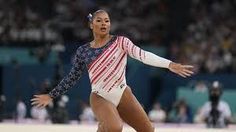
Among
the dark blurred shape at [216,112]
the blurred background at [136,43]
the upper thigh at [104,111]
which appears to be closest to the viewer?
the upper thigh at [104,111]

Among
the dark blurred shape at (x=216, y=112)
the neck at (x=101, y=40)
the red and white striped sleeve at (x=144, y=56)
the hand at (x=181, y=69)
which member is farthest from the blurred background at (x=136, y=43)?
the hand at (x=181, y=69)

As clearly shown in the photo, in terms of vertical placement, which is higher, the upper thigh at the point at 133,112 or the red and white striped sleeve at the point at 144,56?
the red and white striped sleeve at the point at 144,56

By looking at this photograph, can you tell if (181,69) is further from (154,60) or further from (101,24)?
(101,24)

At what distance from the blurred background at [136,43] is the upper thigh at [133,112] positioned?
5.88 meters

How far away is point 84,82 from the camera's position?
14484 mm

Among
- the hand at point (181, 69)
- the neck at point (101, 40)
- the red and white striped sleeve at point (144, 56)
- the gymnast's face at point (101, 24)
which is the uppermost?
the gymnast's face at point (101, 24)

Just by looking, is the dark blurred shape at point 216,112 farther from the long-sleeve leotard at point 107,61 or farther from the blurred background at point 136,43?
the long-sleeve leotard at point 107,61

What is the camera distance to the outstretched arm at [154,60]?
6.01 meters

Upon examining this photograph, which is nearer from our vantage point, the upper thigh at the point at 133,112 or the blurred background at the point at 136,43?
the upper thigh at the point at 133,112

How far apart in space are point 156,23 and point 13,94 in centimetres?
462

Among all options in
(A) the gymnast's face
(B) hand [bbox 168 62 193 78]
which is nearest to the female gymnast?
(A) the gymnast's face

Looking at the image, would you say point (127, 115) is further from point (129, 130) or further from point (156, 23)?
point (156, 23)

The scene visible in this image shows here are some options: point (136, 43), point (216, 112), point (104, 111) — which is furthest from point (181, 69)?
point (136, 43)

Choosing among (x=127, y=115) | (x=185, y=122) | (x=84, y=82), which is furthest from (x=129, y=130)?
(x=84, y=82)
